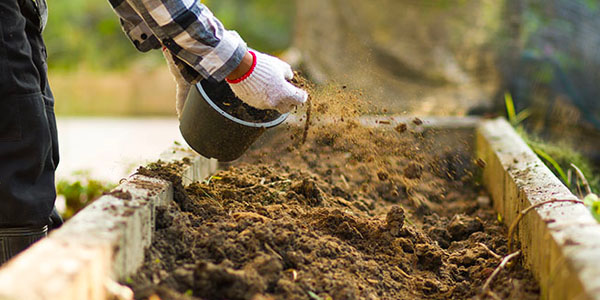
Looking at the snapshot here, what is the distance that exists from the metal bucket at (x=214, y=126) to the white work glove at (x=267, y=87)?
0.15m

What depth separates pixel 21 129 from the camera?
1.79m

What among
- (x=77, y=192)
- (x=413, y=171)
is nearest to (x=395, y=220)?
(x=413, y=171)

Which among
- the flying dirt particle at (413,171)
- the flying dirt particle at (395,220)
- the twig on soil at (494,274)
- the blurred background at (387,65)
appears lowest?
the blurred background at (387,65)

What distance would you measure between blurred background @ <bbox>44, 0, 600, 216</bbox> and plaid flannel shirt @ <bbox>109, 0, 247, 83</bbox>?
702 mm

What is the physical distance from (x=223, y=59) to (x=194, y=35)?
11 centimetres

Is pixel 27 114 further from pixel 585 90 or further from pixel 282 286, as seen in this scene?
pixel 585 90

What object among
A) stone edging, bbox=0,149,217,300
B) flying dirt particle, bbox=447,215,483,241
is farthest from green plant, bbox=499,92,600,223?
stone edging, bbox=0,149,217,300

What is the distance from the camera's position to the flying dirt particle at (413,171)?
248 cm

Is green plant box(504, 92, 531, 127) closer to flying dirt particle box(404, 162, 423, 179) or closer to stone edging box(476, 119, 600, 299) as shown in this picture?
stone edging box(476, 119, 600, 299)

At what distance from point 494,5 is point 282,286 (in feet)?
17.2

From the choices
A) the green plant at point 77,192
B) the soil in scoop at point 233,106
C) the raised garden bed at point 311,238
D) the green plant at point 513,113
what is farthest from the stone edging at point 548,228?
the green plant at point 77,192

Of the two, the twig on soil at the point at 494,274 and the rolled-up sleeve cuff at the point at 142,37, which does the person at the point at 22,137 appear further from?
the twig on soil at the point at 494,274

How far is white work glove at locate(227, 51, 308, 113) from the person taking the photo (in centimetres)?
184

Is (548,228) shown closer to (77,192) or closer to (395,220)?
(395,220)
